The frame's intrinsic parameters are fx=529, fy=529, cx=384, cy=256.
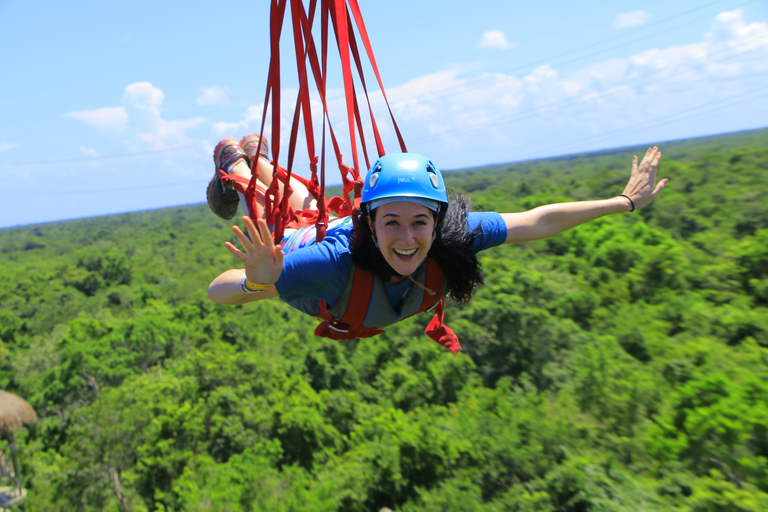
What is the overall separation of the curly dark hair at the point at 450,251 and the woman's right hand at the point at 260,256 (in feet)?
1.37

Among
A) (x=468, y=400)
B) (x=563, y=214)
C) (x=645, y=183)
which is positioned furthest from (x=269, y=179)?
(x=468, y=400)

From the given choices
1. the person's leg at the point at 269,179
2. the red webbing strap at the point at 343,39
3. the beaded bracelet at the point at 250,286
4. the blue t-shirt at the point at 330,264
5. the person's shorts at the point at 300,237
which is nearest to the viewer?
the beaded bracelet at the point at 250,286

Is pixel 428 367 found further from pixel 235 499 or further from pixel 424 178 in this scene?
pixel 424 178

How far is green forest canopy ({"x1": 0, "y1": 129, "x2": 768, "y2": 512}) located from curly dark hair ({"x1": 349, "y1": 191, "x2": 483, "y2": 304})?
21.5 feet

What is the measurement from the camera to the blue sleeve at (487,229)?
8.20ft

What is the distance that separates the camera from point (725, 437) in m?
8.05

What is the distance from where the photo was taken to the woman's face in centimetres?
215

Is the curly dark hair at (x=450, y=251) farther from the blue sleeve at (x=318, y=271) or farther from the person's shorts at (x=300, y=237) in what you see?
the person's shorts at (x=300, y=237)

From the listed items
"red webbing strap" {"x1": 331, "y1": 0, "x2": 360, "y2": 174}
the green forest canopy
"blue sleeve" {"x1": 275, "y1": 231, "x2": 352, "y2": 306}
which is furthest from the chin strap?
the green forest canopy

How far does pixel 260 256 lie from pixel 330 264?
369mm

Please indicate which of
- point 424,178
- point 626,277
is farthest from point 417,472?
point 626,277

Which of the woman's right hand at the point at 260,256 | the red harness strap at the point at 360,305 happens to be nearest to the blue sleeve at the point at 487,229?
the red harness strap at the point at 360,305

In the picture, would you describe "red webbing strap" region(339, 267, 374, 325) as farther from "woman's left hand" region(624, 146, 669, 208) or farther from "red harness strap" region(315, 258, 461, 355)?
"woman's left hand" region(624, 146, 669, 208)

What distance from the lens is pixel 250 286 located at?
6.70 feet
